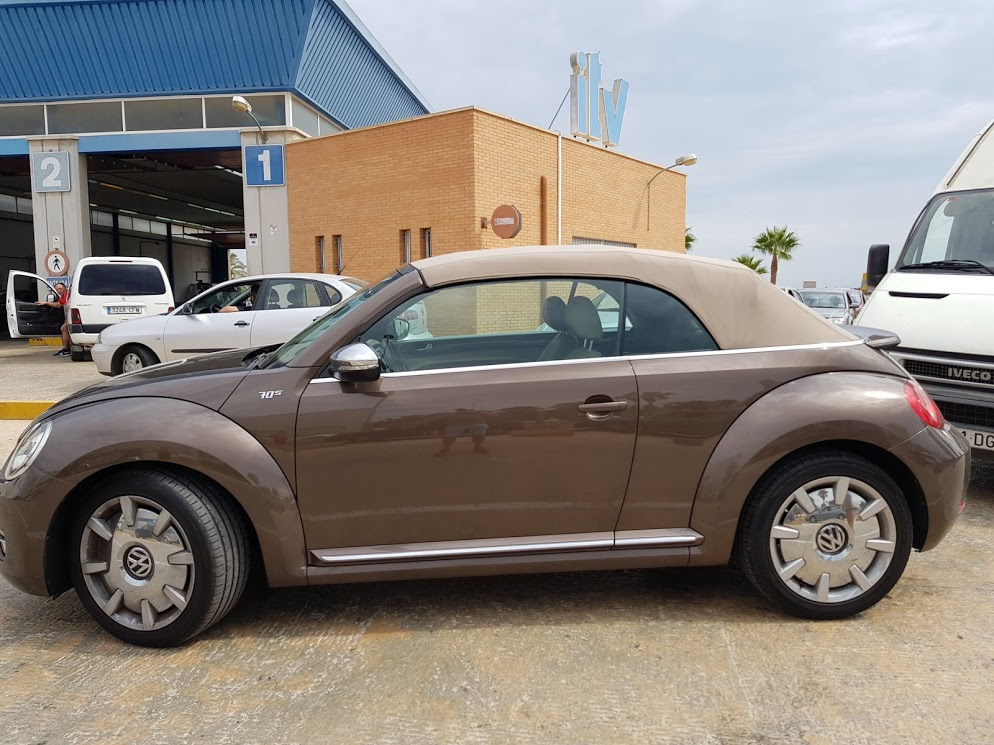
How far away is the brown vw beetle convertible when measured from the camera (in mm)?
2943

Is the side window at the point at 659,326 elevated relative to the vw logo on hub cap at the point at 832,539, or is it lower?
elevated

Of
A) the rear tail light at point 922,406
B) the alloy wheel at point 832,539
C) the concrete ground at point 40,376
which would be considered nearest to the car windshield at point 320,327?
the alloy wheel at point 832,539

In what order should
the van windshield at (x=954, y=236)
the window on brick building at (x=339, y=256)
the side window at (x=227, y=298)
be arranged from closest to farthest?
1. the van windshield at (x=954, y=236)
2. the side window at (x=227, y=298)
3. the window on brick building at (x=339, y=256)

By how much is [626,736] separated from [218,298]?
9.03m

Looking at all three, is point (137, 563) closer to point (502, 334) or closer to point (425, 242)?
point (502, 334)

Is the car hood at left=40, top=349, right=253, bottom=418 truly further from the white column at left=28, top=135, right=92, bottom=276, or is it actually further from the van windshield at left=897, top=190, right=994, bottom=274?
the white column at left=28, top=135, right=92, bottom=276

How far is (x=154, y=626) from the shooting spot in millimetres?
3002

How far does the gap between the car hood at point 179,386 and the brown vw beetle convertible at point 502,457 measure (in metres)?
0.02

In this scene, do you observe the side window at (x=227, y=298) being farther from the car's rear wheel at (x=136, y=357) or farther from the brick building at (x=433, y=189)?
the brick building at (x=433, y=189)

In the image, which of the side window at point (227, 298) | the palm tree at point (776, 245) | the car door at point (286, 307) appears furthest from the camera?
the palm tree at point (776, 245)

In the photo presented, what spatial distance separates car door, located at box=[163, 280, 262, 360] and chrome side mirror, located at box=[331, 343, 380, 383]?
23.4 feet

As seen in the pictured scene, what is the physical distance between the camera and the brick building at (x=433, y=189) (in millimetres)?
16781

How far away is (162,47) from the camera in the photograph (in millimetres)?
19844

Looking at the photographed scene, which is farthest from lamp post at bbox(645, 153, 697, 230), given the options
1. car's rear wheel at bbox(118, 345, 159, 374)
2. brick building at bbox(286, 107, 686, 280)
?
car's rear wheel at bbox(118, 345, 159, 374)
